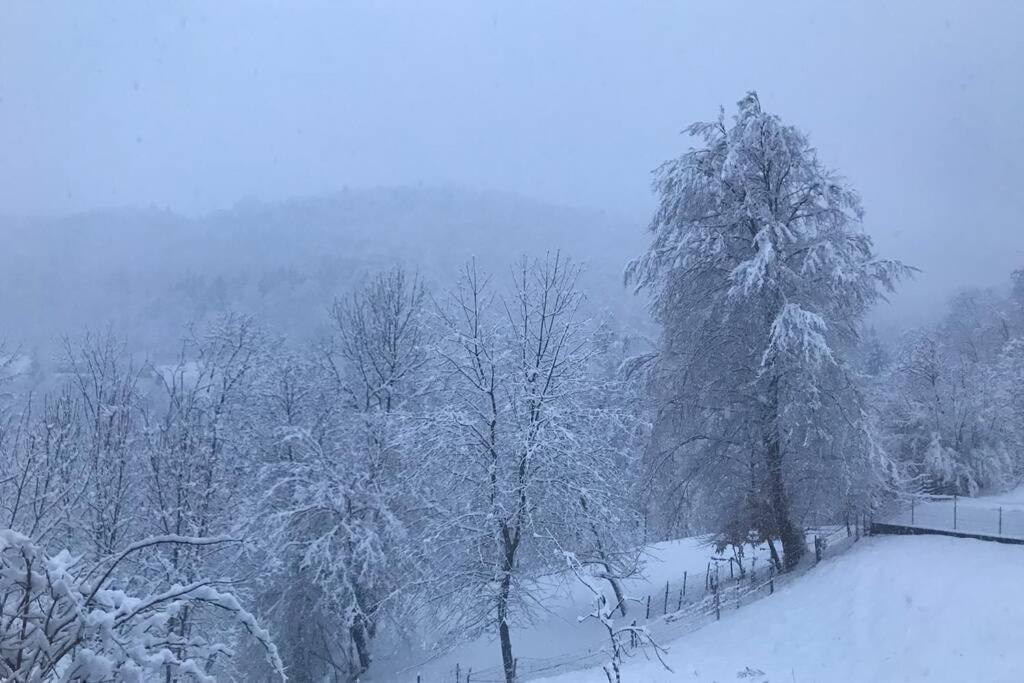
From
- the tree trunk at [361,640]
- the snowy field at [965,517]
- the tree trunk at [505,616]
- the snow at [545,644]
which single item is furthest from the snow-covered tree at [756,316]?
the tree trunk at [361,640]

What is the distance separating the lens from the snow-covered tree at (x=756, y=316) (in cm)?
1669

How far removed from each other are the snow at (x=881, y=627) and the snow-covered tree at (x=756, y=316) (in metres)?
2.64

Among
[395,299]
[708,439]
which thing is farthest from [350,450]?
[708,439]

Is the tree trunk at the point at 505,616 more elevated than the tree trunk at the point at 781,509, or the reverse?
the tree trunk at the point at 781,509

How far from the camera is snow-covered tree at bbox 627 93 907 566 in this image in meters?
16.7

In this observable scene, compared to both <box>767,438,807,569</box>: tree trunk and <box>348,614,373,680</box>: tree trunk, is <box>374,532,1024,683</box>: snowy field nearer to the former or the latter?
<box>767,438,807,569</box>: tree trunk

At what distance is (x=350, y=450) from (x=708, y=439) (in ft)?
34.3

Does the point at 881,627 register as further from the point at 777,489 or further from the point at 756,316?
the point at 756,316

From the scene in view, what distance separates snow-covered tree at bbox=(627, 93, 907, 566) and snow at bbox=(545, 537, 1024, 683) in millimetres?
2644

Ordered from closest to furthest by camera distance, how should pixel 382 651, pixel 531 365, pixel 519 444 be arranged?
pixel 519 444 < pixel 531 365 < pixel 382 651

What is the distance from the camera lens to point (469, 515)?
611 inches

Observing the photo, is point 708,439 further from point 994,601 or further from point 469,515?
point 994,601

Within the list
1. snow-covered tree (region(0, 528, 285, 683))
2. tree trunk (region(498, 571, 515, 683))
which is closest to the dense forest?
tree trunk (region(498, 571, 515, 683))

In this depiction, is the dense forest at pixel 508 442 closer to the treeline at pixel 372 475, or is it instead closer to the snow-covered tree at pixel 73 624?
the treeline at pixel 372 475
